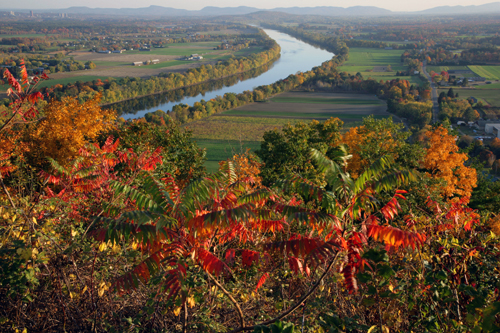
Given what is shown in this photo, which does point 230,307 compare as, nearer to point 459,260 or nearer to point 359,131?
Answer: point 459,260

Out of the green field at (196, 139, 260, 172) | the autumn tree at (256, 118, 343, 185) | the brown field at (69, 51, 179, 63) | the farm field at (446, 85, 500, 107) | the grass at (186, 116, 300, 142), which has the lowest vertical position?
the green field at (196, 139, 260, 172)

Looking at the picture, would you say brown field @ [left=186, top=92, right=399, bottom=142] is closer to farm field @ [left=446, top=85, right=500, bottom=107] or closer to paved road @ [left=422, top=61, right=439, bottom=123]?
paved road @ [left=422, top=61, right=439, bottom=123]

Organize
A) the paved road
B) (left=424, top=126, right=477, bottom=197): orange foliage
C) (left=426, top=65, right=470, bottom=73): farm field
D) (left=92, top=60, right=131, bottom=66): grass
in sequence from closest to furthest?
(left=424, top=126, right=477, bottom=197): orange foliage
the paved road
(left=426, top=65, right=470, bottom=73): farm field
(left=92, top=60, right=131, bottom=66): grass

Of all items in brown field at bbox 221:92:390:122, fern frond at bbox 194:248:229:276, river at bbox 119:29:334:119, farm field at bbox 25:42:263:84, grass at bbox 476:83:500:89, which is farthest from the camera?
farm field at bbox 25:42:263:84

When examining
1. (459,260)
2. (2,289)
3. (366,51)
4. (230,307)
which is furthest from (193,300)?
(366,51)

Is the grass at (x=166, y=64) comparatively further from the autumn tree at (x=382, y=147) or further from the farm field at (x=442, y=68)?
the autumn tree at (x=382, y=147)

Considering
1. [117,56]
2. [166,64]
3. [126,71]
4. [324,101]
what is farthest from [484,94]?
[117,56]

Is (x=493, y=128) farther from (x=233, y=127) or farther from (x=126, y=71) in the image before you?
(x=126, y=71)

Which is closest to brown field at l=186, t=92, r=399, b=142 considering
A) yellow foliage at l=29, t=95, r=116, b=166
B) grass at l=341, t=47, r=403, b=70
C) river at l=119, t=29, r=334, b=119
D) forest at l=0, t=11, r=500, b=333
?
river at l=119, t=29, r=334, b=119

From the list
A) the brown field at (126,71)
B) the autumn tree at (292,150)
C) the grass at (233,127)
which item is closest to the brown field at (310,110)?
the grass at (233,127)
